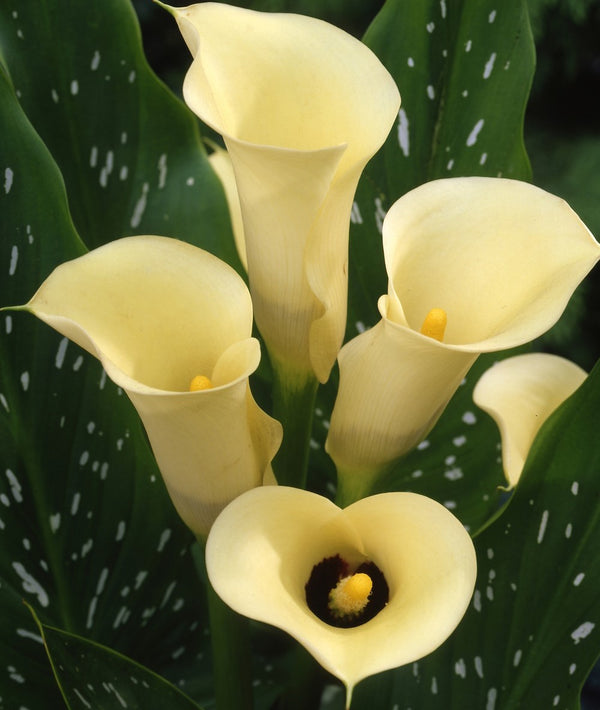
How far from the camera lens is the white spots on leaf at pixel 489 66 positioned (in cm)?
65

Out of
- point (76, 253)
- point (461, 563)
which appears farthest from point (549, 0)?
point (461, 563)

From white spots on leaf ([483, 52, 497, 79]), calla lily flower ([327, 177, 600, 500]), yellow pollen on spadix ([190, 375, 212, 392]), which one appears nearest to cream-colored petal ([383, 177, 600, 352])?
calla lily flower ([327, 177, 600, 500])

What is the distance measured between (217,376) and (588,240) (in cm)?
20

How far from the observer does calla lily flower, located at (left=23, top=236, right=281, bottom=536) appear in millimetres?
428

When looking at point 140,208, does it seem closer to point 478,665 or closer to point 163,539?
point 163,539

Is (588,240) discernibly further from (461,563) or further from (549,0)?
(549,0)

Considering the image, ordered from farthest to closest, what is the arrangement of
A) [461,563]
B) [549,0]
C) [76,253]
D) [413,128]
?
[549,0]
[413,128]
[76,253]
[461,563]

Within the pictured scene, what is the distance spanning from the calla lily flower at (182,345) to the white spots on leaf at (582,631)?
0.19m

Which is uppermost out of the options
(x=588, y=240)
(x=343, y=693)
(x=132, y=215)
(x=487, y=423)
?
(x=588, y=240)

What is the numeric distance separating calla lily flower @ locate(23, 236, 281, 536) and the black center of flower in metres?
0.06

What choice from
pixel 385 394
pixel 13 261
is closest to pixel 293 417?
pixel 385 394

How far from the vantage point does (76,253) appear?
55 cm

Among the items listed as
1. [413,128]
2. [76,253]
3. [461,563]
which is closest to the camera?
[461,563]

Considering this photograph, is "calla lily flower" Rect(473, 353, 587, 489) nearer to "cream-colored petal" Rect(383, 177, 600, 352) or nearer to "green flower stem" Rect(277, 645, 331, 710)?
"cream-colored petal" Rect(383, 177, 600, 352)
